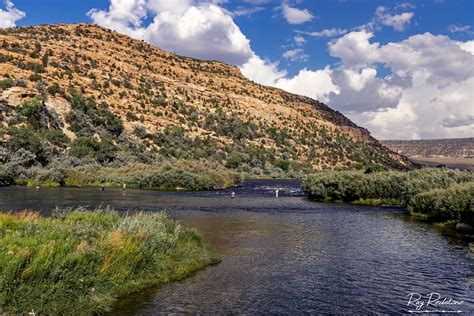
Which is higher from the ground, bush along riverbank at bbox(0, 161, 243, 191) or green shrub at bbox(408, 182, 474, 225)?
bush along riverbank at bbox(0, 161, 243, 191)

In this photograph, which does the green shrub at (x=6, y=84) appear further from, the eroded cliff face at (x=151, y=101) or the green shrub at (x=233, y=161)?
the green shrub at (x=233, y=161)

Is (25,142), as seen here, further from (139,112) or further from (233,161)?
(233,161)

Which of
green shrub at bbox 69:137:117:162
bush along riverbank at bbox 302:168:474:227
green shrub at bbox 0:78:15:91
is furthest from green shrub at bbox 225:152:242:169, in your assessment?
green shrub at bbox 0:78:15:91

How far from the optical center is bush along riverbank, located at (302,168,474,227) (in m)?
38.0

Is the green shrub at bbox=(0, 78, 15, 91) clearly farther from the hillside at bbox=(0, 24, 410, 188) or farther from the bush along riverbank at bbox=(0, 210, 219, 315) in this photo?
the bush along riverbank at bbox=(0, 210, 219, 315)

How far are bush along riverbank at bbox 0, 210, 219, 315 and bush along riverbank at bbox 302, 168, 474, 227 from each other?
24243 millimetres

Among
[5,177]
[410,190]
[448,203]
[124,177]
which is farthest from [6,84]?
[448,203]

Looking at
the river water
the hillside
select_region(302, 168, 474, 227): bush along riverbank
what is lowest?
the river water

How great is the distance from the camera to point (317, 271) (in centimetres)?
2191

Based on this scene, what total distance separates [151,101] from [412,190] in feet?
326

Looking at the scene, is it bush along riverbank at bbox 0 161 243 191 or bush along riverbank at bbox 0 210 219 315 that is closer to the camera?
bush along riverbank at bbox 0 210 219 315

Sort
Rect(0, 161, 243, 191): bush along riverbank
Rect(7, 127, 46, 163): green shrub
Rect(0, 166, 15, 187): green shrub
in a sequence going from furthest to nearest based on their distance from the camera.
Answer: Rect(7, 127, 46, 163): green shrub < Rect(0, 161, 243, 191): bush along riverbank < Rect(0, 166, 15, 187): green shrub

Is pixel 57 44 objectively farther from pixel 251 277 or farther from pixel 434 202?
pixel 251 277

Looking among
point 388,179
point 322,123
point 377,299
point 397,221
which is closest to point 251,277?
point 377,299
